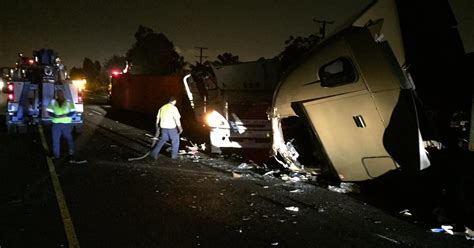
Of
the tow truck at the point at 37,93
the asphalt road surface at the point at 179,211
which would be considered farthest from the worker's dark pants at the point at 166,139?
the tow truck at the point at 37,93

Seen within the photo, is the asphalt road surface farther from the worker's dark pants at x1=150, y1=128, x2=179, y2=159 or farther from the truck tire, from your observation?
the truck tire

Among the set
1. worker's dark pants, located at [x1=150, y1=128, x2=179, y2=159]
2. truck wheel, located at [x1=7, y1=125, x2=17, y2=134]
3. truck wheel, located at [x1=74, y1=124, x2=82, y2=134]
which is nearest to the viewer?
worker's dark pants, located at [x1=150, y1=128, x2=179, y2=159]

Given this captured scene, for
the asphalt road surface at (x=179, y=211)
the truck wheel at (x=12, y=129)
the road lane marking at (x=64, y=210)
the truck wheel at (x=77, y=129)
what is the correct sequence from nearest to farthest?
1. the road lane marking at (x=64, y=210)
2. the asphalt road surface at (x=179, y=211)
3. the truck wheel at (x=12, y=129)
4. the truck wheel at (x=77, y=129)

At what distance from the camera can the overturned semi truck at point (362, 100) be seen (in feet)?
20.0

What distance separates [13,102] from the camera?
43.2 feet

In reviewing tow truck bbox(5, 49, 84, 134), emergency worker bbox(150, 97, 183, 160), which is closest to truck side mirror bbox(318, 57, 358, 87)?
emergency worker bbox(150, 97, 183, 160)

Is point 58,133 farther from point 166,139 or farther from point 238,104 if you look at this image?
point 238,104

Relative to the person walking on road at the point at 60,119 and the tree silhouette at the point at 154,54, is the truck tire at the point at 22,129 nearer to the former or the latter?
the person walking on road at the point at 60,119

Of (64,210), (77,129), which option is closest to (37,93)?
(77,129)

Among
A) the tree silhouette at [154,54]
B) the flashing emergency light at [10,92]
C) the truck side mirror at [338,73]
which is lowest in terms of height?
the flashing emergency light at [10,92]

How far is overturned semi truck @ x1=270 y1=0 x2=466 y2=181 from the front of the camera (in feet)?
20.0

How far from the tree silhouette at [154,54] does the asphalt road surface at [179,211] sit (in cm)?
4877

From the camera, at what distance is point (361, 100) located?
6.35 metres

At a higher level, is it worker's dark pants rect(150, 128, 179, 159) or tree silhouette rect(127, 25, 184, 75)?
tree silhouette rect(127, 25, 184, 75)
